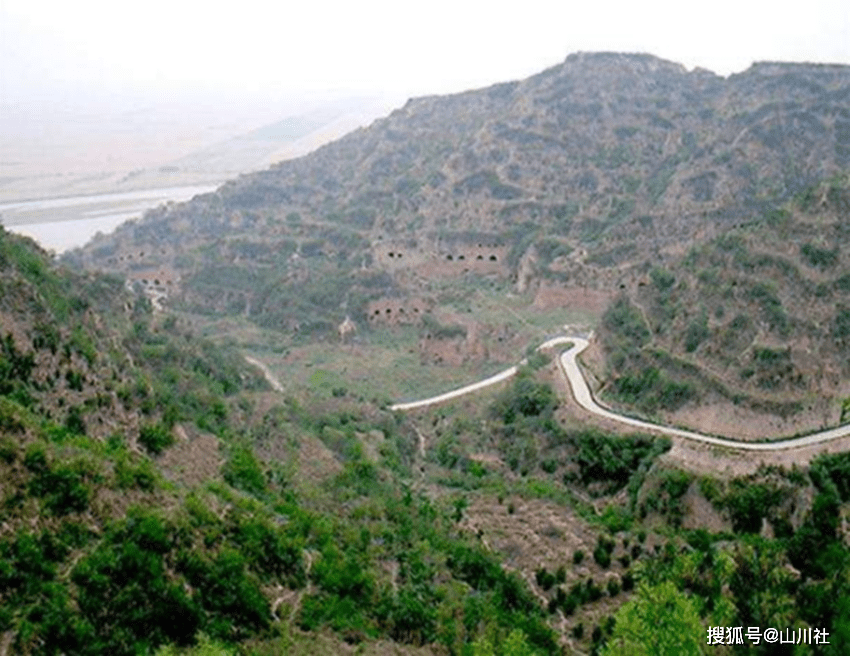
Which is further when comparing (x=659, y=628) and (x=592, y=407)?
(x=592, y=407)

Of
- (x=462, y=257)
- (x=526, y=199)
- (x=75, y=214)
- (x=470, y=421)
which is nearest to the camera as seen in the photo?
(x=470, y=421)

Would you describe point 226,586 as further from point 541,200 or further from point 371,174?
point 371,174

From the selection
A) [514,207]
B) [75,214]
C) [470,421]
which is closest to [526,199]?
[514,207]

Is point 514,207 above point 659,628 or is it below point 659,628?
above

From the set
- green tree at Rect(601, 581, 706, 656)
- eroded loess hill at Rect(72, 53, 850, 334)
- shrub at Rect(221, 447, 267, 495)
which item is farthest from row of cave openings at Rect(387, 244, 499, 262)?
green tree at Rect(601, 581, 706, 656)

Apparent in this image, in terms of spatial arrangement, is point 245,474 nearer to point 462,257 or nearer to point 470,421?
point 470,421

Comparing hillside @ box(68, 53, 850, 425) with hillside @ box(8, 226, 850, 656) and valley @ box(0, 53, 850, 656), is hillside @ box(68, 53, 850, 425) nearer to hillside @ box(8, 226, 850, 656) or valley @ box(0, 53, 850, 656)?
valley @ box(0, 53, 850, 656)

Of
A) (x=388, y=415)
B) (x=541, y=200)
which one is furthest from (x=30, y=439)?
(x=541, y=200)

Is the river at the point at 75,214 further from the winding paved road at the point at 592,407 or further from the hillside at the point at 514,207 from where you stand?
the winding paved road at the point at 592,407
